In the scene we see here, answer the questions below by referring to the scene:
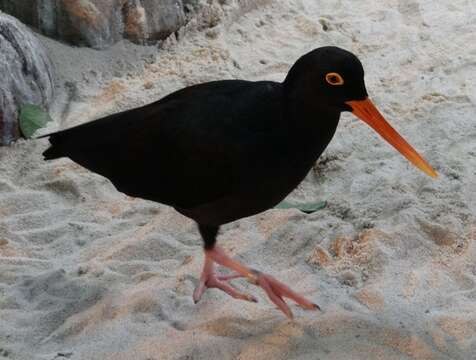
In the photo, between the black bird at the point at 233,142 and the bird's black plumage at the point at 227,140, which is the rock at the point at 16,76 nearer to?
the black bird at the point at 233,142

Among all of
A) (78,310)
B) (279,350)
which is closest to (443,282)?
(279,350)

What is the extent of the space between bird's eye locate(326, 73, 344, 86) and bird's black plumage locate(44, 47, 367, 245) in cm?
2

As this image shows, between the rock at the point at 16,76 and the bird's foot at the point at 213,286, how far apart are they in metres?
1.83

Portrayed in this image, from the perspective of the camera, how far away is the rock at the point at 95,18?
558cm

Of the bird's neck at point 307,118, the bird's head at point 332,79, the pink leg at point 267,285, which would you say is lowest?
the pink leg at point 267,285

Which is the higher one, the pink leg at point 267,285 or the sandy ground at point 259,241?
the pink leg at point 267,285

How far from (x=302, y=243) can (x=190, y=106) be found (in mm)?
1049

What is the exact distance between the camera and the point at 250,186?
10.3 feet

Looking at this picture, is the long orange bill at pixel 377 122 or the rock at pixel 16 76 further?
the rock at pixel 16 76

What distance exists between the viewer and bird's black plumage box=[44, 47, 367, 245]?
3.09 meters

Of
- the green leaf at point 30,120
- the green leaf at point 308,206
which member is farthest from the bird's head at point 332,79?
the green leaf at point 30,120

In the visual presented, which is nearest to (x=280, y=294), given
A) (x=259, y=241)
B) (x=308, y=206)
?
(x=259, y=241)

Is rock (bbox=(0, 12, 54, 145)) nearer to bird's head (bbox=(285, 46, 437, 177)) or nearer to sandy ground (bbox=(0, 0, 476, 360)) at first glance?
sandy ground (bbox=(0, 0, 476, 360))

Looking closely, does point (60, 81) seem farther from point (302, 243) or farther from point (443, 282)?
point (443, 282)
